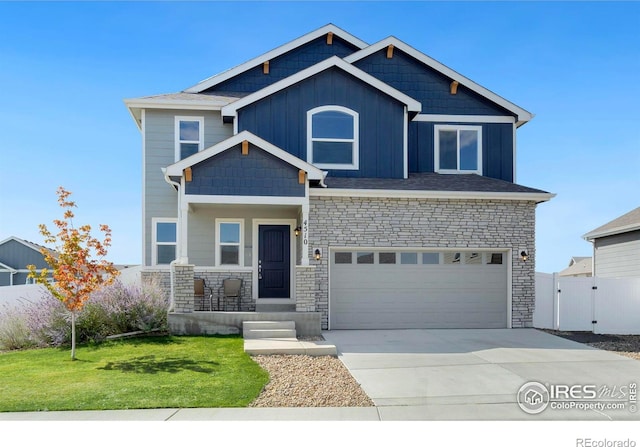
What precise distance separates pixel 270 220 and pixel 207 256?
2.22 meters

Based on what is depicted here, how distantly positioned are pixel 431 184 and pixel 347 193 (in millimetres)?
2733

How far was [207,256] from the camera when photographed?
14.5m

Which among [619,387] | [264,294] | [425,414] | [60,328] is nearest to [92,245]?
[60,328]

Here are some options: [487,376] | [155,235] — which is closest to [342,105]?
[155,235]

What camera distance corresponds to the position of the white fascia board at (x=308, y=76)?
14.0 metres

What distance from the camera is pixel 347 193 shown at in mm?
12867

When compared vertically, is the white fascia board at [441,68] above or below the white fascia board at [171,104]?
above

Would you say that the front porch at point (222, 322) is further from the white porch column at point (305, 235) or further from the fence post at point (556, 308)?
the fence post at point (556, 308)

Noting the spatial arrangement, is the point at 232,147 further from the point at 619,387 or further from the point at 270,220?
the point at 619,387

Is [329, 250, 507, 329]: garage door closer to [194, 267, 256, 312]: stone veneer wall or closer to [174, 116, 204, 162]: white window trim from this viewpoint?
[194, 267, 256, 312]: stone veneer wall

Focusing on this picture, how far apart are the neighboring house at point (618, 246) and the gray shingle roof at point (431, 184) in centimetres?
678

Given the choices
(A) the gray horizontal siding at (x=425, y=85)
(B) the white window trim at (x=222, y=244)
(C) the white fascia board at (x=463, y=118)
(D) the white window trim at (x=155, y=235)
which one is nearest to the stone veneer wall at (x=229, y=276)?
(B) the white window trim at (x=222, y=244)

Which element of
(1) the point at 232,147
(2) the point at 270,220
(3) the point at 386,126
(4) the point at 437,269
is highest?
(3) the point at 386,126

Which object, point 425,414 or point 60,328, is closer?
point 425,414
